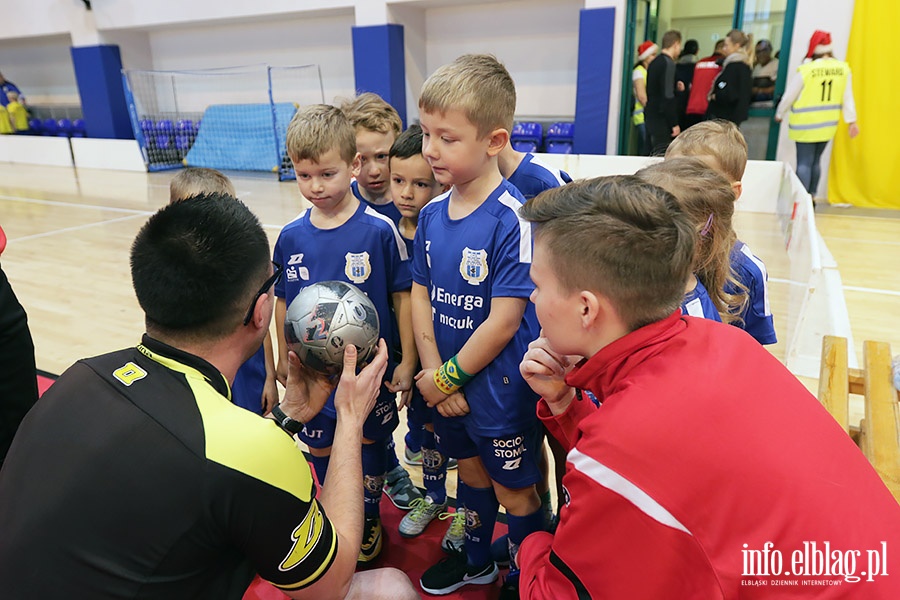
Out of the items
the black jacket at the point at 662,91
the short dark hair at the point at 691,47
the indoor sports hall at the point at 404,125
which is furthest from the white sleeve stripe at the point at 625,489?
the short dark hair at the point at 691,47

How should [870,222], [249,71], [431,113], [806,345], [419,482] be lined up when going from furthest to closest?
[249,71] → [870,222] → [806,345] → [419,482] → [431,113]

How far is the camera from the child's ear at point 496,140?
2.04 metres

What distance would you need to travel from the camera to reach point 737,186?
233 cm

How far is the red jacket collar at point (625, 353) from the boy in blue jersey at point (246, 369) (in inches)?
65.2

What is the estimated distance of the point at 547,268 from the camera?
1.36 meters

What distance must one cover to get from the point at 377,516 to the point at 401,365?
27.7 inches

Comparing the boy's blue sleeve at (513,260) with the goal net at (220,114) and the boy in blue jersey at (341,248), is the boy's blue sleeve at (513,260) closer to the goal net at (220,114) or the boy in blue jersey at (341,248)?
the boy in blue jersey at (341,248)

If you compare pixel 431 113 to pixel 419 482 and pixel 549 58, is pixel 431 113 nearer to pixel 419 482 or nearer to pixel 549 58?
pixel 419 482

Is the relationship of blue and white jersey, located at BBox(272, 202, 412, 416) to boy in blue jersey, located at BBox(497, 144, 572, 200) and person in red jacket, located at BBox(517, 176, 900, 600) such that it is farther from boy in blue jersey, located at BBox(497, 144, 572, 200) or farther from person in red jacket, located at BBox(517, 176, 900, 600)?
person in red jacket, located at BBox(517, 176, 900, 600)

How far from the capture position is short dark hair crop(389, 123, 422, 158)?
241cm

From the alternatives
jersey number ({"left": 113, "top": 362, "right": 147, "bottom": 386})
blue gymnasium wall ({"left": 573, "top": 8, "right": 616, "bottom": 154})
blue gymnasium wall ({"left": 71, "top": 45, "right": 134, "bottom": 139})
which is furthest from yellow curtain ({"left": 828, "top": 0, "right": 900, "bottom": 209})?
blue gymnasium wall ({"left": 71, "top": 45, "right": 134, "bottom": 139})

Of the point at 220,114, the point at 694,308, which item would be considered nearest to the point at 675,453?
the point at 694,308

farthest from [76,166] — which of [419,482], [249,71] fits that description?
[419,482]

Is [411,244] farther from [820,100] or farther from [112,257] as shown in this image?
[820,100]
